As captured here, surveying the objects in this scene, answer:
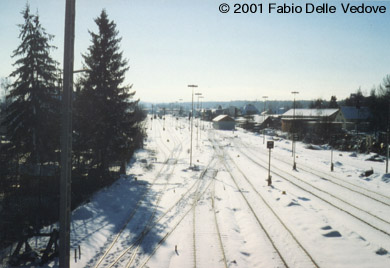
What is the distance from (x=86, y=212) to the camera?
17000 mm

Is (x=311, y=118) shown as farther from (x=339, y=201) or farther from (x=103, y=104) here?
(x=103, y=104)

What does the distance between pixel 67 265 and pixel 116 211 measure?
1097 centimetres

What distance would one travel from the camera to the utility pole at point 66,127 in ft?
21.8

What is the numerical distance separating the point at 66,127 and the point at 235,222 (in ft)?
39.2

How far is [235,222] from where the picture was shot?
52.8ft

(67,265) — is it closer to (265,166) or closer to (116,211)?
(116,211)

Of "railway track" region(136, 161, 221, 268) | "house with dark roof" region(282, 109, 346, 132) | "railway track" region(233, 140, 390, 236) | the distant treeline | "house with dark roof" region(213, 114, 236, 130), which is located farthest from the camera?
"house with dark roof" region(213, 114, 236, 130)

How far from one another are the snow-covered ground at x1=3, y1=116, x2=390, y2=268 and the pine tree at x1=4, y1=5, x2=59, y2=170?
26.3ft

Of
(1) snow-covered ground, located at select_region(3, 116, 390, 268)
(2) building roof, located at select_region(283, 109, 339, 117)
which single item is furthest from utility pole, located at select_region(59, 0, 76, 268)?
(2) building roof, located at select_region(283, 109, 339, 117)

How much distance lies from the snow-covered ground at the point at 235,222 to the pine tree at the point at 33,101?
8.03 m

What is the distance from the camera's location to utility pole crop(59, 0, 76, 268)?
21.8 feet

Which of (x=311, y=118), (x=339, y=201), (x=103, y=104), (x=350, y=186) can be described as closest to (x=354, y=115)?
(x=311, y=118)

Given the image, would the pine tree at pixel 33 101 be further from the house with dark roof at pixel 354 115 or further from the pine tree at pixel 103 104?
the house with dark roof at pixel 354 115

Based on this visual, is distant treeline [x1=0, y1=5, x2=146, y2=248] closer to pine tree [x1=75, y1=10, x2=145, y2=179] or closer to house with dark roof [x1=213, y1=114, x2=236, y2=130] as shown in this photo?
pine tree [x1=75, y1=10, x2=145, y2=179]
